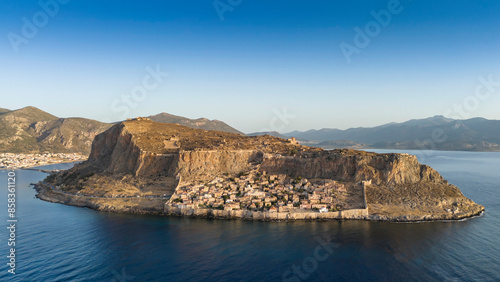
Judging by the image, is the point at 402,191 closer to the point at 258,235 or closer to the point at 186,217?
the point at 258,235

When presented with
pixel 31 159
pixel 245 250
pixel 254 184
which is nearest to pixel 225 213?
pixel 254 184

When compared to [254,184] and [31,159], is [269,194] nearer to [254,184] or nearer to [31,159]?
[254,184]

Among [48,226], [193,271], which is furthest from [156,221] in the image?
[193,271]

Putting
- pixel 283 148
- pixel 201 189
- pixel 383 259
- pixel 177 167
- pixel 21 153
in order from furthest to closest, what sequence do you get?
1. pixel 21 153
2. pixel 283 148
3. pixel 177 167
4. pixel 201 189
5. pixel 383 259

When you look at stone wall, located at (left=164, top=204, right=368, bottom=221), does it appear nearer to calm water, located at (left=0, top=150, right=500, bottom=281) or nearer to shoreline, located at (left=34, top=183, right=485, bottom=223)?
shoreline, located at (left=34, top=183, right=485, bottom=223)

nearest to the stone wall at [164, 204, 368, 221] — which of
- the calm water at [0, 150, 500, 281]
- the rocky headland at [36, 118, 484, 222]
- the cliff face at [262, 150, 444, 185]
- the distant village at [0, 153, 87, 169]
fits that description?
the rocky headland at [36, 118, 484, 222]

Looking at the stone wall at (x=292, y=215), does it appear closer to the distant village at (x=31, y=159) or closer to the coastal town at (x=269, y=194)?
the coastal town at (x=269, y=194)
